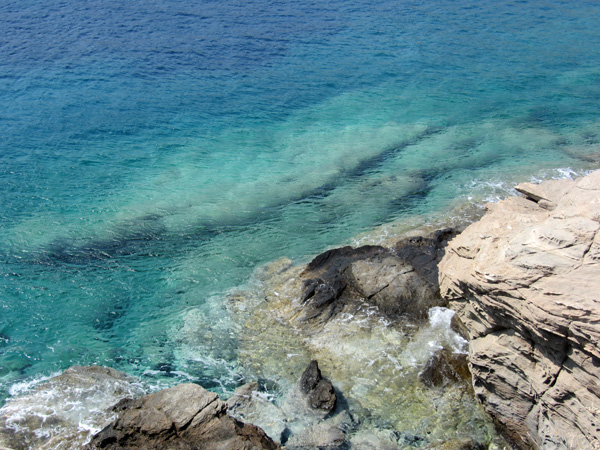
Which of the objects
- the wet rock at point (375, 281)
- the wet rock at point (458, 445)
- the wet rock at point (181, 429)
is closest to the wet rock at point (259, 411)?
the wet rock at point (181, 429)

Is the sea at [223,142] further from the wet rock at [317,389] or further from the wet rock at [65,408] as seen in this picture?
the wet rock at [317,389]

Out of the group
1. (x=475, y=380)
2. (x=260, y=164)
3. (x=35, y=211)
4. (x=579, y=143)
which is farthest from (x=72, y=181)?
(x=579, y=143)

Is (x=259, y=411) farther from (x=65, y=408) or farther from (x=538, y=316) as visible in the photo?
(x=538, y=316)

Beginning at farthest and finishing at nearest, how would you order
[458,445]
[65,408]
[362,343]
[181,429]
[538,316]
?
[362,343]
[65,408]
[458,445]
[181,429]
[538,316]

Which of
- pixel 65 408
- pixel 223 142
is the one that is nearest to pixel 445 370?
pixel 65 408

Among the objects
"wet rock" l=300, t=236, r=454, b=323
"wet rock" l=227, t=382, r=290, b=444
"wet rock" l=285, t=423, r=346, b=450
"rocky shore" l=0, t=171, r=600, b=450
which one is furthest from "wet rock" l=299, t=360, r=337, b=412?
"wet rock" l=300, t=236, r=454, b=323
